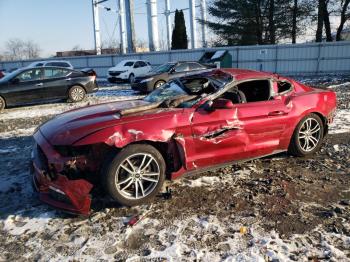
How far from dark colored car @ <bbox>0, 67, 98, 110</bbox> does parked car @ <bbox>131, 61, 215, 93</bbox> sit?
2172mm

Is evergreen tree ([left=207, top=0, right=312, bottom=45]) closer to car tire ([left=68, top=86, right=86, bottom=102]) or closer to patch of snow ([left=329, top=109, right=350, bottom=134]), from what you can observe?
car tire ([left=68, top=86, right=86, bottom=102])

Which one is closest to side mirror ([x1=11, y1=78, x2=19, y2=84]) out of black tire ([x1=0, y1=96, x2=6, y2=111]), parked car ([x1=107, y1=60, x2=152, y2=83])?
black tire ([x1=0, y1=96, x2=6, y2=111])

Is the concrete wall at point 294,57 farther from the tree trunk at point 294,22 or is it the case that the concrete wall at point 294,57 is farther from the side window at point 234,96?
the side window at point 234,96

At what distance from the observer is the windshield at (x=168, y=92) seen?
5326 mm

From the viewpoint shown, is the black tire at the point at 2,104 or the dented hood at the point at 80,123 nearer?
the dented hood at the point at 80,123

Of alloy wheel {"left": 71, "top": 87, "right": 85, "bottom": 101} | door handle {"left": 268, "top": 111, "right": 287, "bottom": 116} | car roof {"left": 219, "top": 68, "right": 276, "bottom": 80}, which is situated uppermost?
car roof {"left": 219, "top": 68, "right": 276, "bottom": 80}

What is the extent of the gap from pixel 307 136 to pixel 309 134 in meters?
Result: 0.05

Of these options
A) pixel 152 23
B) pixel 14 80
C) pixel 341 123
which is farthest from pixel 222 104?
pixel 152 23

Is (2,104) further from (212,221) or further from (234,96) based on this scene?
(212,221)

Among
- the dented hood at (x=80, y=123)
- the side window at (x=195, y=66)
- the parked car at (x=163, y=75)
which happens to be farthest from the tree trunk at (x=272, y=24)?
the dented hood at (x=80, y=123)

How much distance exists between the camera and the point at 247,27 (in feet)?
108

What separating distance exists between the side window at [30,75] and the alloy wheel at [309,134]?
10.1 meters

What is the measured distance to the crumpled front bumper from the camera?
3914 mm

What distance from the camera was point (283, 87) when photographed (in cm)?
559
